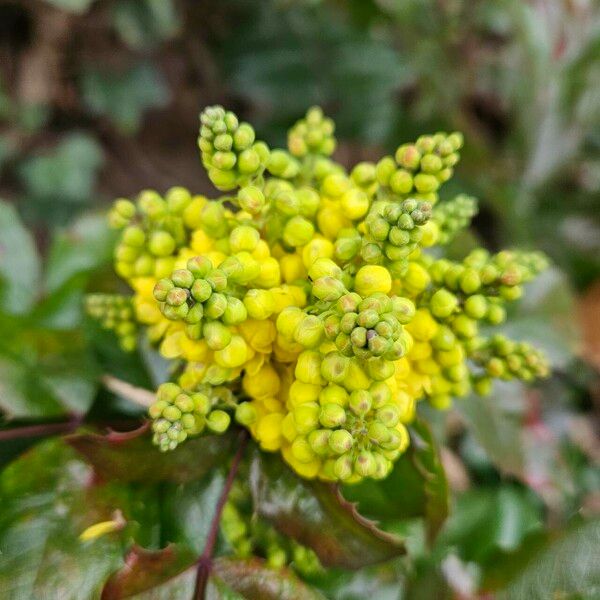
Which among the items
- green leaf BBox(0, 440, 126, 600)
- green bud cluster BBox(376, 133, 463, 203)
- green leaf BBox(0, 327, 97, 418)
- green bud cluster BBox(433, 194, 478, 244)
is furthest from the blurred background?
green bud cluster BBox(376, 133, 463, 203)

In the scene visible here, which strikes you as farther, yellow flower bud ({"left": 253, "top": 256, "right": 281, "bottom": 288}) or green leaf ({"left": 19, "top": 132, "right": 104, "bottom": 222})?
green leaf ({"left": 19, "top": 132, "right": 104, "bottom": 222})

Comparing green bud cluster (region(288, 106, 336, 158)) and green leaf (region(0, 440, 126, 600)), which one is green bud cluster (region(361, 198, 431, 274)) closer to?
green bud cluster (region(288, 106, 336, 158))

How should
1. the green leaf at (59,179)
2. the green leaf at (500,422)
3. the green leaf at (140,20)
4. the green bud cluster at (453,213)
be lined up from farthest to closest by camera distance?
the green leaf at (59,179), the green leaf at (140,20), the green leaf at (500,422), the green bud cluster at (453,213)

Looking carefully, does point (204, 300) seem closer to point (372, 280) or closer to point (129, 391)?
point (372, 280)

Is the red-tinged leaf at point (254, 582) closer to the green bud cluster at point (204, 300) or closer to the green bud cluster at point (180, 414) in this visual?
the green bud cluster at point (180, 414)

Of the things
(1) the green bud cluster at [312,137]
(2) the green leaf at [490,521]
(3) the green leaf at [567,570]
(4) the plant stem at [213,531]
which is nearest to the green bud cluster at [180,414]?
(4) the plant stem at [213,531]

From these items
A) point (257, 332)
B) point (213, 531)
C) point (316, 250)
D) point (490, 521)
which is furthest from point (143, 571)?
point (490, 521)

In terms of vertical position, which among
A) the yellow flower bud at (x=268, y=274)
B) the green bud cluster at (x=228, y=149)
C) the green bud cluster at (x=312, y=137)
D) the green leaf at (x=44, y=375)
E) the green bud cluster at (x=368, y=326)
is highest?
the green bud cluster at (x=312, y=137)

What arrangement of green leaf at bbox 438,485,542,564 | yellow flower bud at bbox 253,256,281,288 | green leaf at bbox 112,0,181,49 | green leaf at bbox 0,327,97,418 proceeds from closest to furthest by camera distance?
1. yellow flower bud at bbox 253,256,281,288
2. green leaf at bbox 0,327,97,418
3. green leaf at bbox 438,485,542,564
4. green leaf at bbox 112,0,181,49
